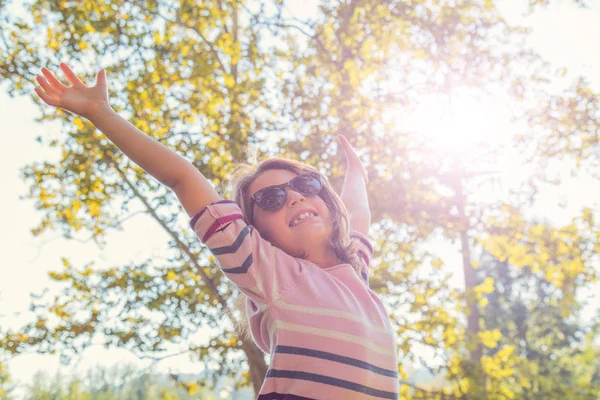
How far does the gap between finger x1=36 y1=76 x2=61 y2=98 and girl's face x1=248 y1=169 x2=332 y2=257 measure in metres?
0.75

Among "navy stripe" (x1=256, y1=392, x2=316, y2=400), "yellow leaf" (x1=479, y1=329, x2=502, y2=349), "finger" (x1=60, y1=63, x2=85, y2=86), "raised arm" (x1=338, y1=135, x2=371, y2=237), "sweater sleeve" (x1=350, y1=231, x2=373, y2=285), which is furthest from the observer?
Answer: "yellow leaf" (x1=479, y1=329, x2=502, y2=349)

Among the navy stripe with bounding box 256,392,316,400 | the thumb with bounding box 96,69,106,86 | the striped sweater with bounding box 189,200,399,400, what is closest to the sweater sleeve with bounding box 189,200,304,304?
the striped sweater with bounding box 189,200,399,400

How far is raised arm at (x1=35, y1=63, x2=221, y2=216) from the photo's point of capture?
156 centimetres

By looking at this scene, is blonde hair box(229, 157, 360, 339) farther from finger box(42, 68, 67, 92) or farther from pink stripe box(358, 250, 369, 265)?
finger box(42, 68, 67, 92)

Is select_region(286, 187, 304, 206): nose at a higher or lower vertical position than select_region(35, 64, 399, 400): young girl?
higher

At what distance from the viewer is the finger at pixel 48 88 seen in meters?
1.63

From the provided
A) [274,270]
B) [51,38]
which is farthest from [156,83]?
[274,270]

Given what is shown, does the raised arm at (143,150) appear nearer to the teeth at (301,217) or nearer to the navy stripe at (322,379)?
the teeth at (301,217)

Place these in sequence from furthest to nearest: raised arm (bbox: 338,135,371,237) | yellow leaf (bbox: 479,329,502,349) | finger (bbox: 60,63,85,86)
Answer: yellow leaf (bbox: 479,329,502,349) < raised arm (bbox: 338,135,371,237) < finger (bbox: 60,63,85,86)

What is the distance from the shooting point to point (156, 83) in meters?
5.11

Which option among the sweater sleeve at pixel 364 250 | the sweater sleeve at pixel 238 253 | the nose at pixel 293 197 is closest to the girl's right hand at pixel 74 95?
the sweater sleeve at pixel 238 253

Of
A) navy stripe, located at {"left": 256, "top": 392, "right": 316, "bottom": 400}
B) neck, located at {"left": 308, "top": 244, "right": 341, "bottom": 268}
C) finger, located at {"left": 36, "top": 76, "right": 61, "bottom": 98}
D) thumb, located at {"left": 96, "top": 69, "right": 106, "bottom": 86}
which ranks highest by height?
thumb, located at {"left": 96, "top": 69, "right": 106, "bottom": 86}

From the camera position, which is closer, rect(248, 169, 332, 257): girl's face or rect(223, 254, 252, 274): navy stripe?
rect(223, 254, 252, 274): navy stripe

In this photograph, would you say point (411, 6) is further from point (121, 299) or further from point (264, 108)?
point (121, 299)
